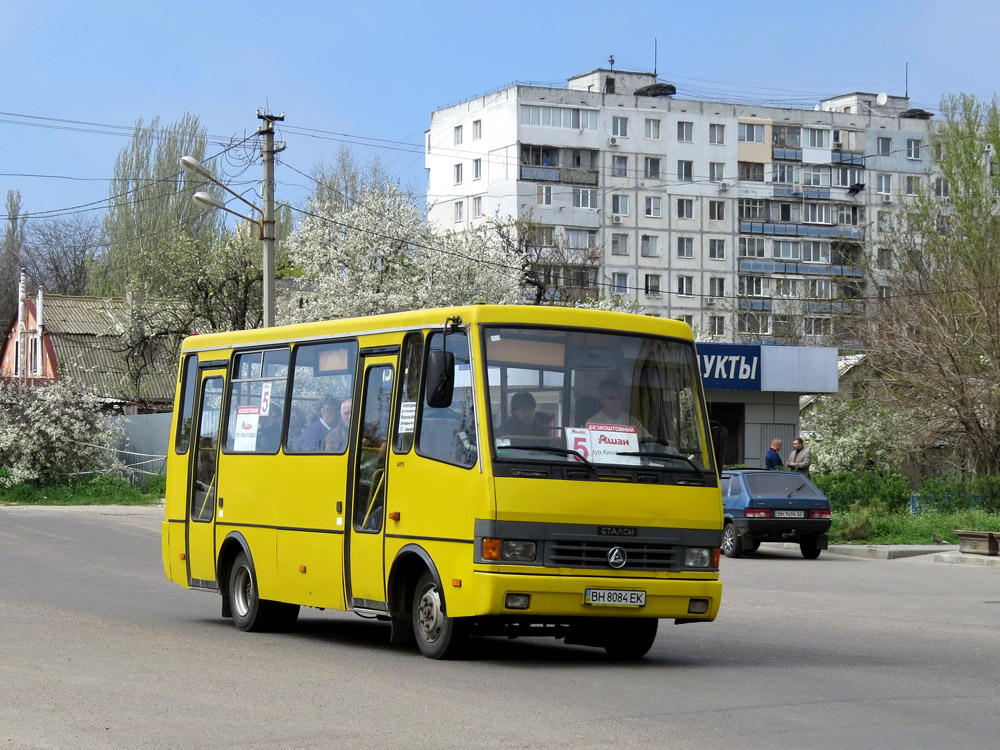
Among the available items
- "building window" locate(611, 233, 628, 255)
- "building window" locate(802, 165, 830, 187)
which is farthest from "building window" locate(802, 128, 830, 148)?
"building window" locate(611, 233, 628, 255)

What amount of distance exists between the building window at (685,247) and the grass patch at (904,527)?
6911cm

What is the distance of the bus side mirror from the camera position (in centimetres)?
1113

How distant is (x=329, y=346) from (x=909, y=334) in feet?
88.7

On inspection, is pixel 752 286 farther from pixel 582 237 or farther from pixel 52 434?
pixel 52 434

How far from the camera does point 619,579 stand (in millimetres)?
11227

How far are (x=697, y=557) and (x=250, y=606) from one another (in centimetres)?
465

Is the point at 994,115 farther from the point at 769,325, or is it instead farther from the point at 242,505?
the point at 242,505

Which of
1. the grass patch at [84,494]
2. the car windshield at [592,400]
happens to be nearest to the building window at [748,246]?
the grass patch at [84,494]

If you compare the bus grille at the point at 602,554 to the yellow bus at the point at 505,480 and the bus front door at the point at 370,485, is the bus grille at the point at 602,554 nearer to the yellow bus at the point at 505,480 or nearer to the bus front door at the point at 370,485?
the yellow bus at the point at 505,480

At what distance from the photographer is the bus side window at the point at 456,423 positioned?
1128 cm

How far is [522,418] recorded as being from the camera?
37.0 ft

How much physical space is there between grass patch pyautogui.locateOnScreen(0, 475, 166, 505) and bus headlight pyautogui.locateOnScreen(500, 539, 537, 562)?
32364 mm

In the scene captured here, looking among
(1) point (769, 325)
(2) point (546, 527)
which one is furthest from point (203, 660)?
(1) point (769, 325)

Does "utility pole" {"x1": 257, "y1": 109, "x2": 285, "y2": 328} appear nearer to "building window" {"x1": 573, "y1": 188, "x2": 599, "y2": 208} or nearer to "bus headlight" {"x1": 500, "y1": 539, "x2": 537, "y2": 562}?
"bus headlight" {"x1": 500, "y1": 539, "x2": 537, "y2": 562}
